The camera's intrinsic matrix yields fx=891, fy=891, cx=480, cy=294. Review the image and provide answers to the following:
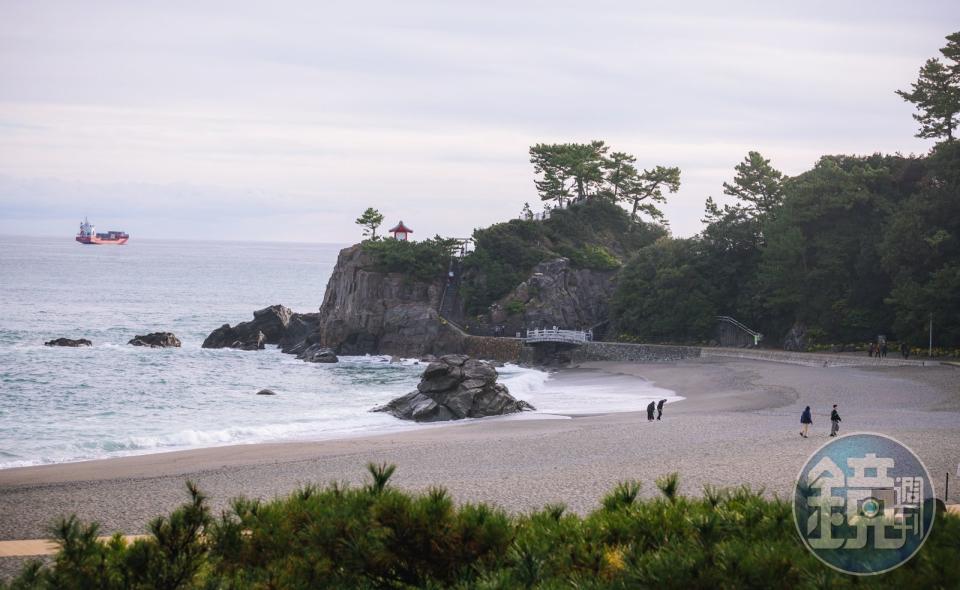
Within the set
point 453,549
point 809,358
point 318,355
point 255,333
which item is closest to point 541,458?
point 453,549

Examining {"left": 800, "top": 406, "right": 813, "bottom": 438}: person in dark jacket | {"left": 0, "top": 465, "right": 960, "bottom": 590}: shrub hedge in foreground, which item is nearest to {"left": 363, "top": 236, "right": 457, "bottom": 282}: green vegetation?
{"left": 800, "top": 406, "right": 813, "bottom": 438}: person in dark jacket

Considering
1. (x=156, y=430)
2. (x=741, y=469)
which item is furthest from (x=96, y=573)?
(x=156, y=430)

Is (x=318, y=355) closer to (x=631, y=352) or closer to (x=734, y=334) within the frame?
(x=631, y=352)

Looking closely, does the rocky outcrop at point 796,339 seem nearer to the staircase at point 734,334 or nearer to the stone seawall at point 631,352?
the staircase at point 734,334

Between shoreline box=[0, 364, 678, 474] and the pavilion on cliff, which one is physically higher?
the pavilion on cliff

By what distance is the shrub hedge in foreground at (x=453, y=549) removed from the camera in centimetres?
723

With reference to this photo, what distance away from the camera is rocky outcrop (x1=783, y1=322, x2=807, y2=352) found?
48438mm

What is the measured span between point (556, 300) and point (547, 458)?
35.7 m

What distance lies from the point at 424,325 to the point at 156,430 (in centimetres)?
2728

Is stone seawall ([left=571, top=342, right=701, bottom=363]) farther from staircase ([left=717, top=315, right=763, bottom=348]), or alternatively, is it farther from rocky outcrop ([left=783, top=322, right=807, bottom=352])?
rocky outcrop ([left=783, top=322, right=807, bottom=352])

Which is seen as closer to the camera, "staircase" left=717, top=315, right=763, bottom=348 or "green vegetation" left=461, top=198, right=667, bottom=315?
"staircase" left=717, top=315, right=763, bottom=348

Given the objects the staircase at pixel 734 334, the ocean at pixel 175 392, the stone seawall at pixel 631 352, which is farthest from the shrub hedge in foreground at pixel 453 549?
the staircase at pixel 734 334

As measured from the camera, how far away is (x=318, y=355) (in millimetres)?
56281

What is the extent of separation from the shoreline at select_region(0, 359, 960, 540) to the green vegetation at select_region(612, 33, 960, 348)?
905 cm
